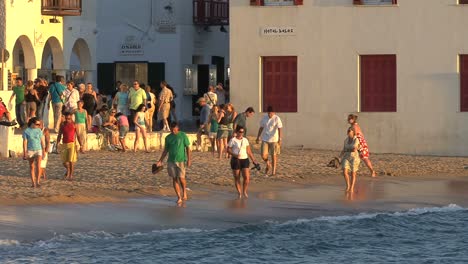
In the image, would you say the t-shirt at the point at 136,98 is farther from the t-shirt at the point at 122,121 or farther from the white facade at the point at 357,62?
the white facade at the point at 357,62

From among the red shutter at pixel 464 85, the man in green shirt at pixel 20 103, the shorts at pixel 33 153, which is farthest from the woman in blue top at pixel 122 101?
the shorts at pixel 33 153

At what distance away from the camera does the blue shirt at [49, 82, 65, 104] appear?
128ft

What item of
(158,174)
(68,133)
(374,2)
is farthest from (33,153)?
(374,2)

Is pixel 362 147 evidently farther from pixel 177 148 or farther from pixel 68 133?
pixel 68 133

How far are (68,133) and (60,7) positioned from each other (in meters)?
14.4

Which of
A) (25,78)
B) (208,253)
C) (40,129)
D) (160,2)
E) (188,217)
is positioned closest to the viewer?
(208,253)

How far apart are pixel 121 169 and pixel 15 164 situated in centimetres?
242

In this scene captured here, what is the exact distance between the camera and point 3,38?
135ft

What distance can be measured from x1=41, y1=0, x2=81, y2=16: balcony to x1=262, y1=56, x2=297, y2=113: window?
6890 millimetres

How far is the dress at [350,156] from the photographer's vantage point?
30.6 metres

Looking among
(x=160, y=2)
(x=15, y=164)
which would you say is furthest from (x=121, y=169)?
(x=160, y=2)

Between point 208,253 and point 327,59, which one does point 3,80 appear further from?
point 208,253

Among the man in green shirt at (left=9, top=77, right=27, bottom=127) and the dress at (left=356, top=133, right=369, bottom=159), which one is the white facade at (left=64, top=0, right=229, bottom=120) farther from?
the dress at (left=356, top=133, right=369, bottom=159)

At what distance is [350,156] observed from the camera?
3075 centimetres
